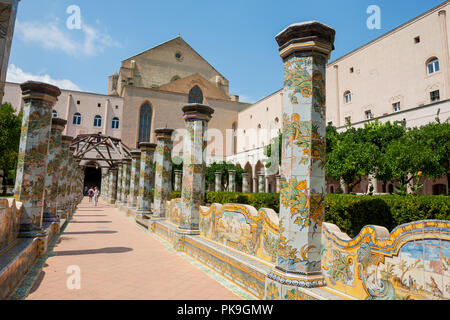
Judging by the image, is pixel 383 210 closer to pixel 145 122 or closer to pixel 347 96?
pixel 347 96

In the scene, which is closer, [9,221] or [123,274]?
[123,274]

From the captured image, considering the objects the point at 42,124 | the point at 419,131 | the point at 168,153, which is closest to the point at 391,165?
the point at 419,131

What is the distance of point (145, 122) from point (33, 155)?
36361mm

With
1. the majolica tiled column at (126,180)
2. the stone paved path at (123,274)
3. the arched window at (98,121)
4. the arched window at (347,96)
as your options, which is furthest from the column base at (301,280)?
the arched window at (98,121)

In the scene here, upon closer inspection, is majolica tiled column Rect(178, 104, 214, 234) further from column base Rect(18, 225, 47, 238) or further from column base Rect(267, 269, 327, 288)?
column base Rect(267, 269, 327, 288)

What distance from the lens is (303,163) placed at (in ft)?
12.5

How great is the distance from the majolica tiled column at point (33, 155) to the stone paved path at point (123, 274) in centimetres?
112

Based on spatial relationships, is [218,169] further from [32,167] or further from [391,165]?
[32,167]

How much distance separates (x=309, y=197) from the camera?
3754 mm

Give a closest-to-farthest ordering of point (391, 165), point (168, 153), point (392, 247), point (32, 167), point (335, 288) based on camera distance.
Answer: point (392, 247), point (335, 288), point (32, 167), point (168, 153), point (391, 165)

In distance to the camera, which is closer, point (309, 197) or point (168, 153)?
point (309, 197)

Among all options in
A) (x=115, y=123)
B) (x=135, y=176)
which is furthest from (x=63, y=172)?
(x=115, y=123)
